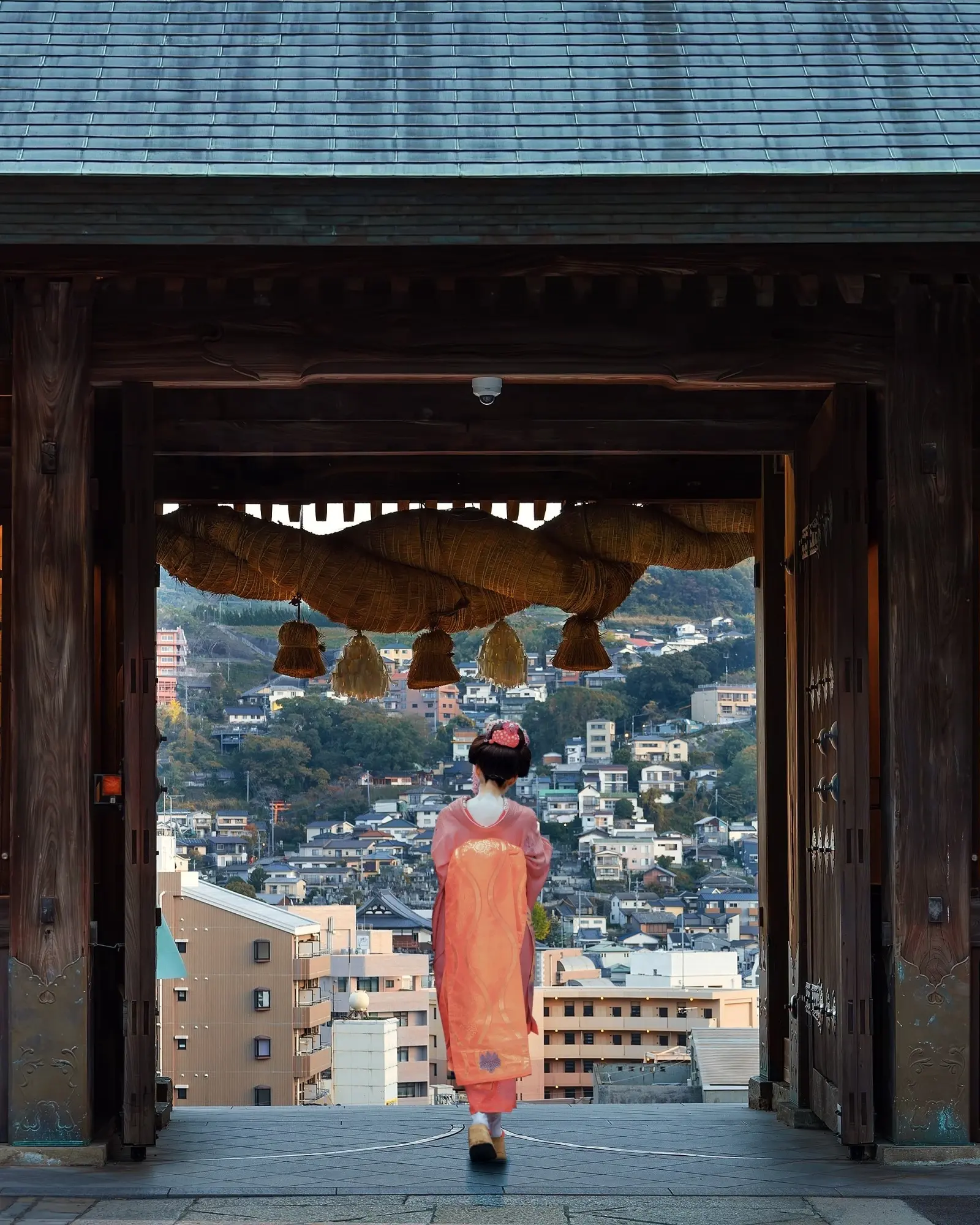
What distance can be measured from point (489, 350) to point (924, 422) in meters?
1.64

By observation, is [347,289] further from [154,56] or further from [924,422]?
[924,422]

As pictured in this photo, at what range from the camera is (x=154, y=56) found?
650cm

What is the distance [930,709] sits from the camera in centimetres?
639

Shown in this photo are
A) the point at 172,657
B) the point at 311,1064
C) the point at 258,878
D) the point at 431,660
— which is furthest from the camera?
the point at 258,878

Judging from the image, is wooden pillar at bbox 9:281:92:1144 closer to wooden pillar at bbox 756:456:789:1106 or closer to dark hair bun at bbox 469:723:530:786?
dark hair bun at bbox 469:723:530:786

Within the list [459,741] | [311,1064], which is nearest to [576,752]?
[459,741]

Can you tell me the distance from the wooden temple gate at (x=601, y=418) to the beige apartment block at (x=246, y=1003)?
11.8 metres

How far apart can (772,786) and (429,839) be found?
11346 millimetres

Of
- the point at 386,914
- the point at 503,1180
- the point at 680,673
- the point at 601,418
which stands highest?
the point at 601,418

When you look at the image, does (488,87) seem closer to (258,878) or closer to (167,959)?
(167,959)

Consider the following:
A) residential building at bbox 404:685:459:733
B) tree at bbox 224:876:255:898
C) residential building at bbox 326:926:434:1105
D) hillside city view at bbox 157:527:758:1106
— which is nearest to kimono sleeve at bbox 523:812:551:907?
hillside city view at bbox 157:527:758:1106

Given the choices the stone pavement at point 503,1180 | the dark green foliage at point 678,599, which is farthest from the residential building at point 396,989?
the stone pavement at point 503,1180

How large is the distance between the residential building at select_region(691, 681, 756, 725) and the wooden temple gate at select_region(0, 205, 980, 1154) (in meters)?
13.7

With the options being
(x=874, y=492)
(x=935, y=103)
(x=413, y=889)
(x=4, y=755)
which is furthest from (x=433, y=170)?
(x=413, y=889)
